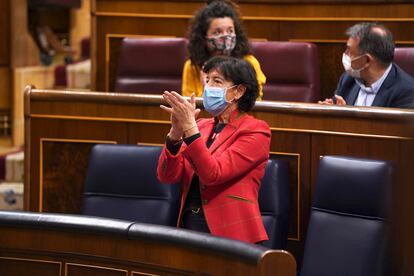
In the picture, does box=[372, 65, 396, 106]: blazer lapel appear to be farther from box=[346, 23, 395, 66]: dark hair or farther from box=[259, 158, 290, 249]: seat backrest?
box=[259, 158, 290, 249]: seat backrest

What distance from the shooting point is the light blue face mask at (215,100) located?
2.89 feet

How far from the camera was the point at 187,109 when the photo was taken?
0.82 metres

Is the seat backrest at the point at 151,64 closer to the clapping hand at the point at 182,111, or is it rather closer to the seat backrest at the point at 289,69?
the seat backrest at the point at 289,69

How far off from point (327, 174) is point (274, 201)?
0.08m

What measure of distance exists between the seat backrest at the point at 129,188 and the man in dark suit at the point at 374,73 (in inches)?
11.1

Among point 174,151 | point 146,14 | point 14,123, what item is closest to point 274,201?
point 174,151

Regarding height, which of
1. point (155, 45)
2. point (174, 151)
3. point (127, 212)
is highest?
point (155, 45)

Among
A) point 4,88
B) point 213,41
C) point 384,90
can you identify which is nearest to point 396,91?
point 384,90

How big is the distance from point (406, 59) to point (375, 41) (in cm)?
17

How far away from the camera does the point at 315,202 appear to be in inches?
38.5

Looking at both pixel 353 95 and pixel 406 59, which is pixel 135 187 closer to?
pixel 353 95

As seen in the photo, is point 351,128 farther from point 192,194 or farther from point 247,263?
point 247,263

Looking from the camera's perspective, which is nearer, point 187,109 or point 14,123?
point 187,109

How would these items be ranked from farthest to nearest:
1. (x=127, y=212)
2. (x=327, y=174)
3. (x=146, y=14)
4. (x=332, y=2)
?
(x=146, y=14), (x=332, y=2), (x=127, y=212), (x=327, y=174)
